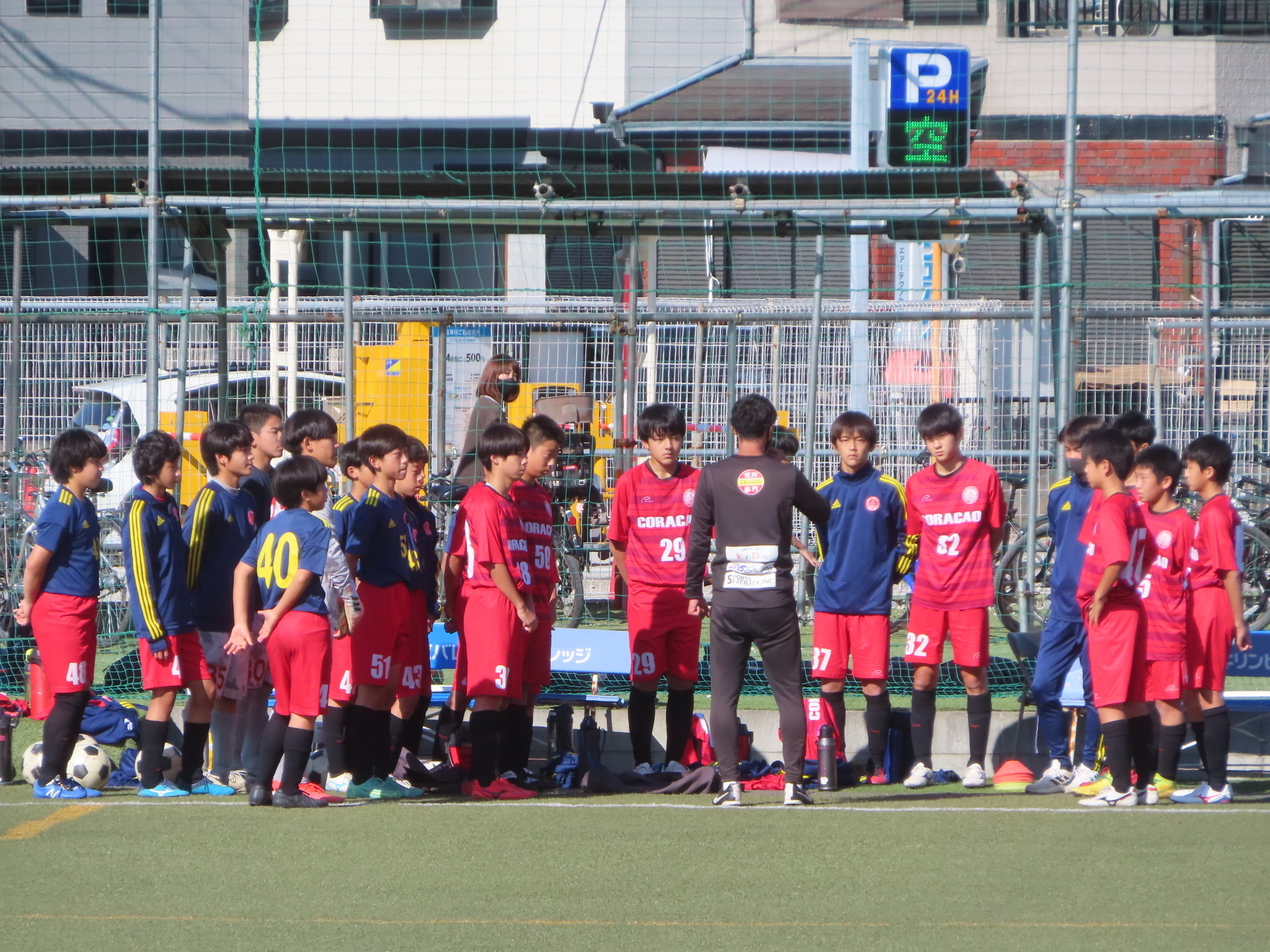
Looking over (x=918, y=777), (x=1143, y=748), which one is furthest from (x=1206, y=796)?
(x=918, y=777)

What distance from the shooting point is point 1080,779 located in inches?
275

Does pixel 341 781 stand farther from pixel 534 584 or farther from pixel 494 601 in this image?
pixel 534 584

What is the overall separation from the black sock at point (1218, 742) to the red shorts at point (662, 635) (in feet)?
7.50

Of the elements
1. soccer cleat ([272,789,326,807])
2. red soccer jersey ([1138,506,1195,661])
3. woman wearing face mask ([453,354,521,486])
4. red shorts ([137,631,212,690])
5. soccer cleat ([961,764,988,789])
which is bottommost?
soccer cleat ([961,764,988,789])

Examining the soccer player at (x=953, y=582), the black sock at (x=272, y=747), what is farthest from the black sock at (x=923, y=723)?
the black sock at (x=272, y=747)

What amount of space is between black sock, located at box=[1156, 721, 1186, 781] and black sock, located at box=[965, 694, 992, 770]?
2.64ft

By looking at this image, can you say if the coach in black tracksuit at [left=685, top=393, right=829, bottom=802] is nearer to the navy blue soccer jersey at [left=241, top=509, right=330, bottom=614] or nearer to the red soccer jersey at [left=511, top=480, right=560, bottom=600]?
the red soccer jersey at [left=511, top=480, right=560, bottom=600]

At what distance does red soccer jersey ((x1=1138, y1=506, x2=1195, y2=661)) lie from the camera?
660 cm

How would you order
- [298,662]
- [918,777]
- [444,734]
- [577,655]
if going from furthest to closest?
[577,655], [444,734], [918,777], [298,662]

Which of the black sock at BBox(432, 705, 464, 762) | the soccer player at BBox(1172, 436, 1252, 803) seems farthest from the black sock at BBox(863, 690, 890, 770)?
the black sock at BBox(432, 705, 464, 762)

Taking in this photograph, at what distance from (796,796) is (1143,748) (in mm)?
1492

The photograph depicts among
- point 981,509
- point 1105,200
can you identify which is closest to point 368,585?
point 981,509

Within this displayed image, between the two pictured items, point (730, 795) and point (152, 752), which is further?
point (152, 752)

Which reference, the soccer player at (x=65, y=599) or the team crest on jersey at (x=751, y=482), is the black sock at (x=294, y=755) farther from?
the team crest on jersey at (x=751, y=482)
